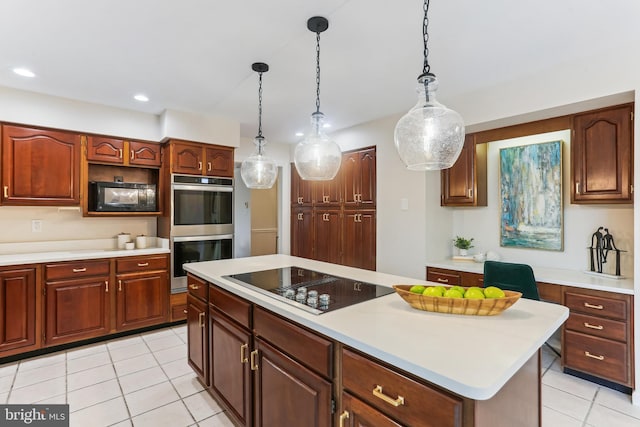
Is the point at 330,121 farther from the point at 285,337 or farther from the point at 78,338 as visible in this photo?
the point at 78,338

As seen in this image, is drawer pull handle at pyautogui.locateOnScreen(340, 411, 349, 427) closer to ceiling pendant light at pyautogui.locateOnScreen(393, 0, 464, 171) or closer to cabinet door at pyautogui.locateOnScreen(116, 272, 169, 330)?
ceiling pendant light at pyautogui.locateOnScreen(393, 0, 464, 171)

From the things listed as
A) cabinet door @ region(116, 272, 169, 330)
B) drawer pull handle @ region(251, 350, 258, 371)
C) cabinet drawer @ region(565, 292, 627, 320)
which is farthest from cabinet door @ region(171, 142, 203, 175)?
cabinet drawer @ region(565, 292, 627, 320)

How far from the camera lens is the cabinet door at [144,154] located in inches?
141

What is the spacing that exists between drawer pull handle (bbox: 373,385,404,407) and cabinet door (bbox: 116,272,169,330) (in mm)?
3141

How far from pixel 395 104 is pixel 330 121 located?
904mm

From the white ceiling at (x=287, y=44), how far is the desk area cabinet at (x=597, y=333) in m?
1.76

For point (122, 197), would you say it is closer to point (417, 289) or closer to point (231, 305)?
point (231, 305)

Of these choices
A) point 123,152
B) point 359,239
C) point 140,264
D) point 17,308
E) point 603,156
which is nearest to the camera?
point 603,156

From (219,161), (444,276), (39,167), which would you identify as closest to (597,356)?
(444,276)

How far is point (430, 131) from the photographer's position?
1455 mm

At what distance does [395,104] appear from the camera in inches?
131

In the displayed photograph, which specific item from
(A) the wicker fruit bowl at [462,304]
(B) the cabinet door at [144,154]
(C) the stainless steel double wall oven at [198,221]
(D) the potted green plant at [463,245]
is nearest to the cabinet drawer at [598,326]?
(D) the potted green plant at [463,245]

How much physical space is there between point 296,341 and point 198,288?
1.18 meters

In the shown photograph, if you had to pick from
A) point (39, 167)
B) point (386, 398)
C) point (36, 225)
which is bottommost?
point (386, 398)
